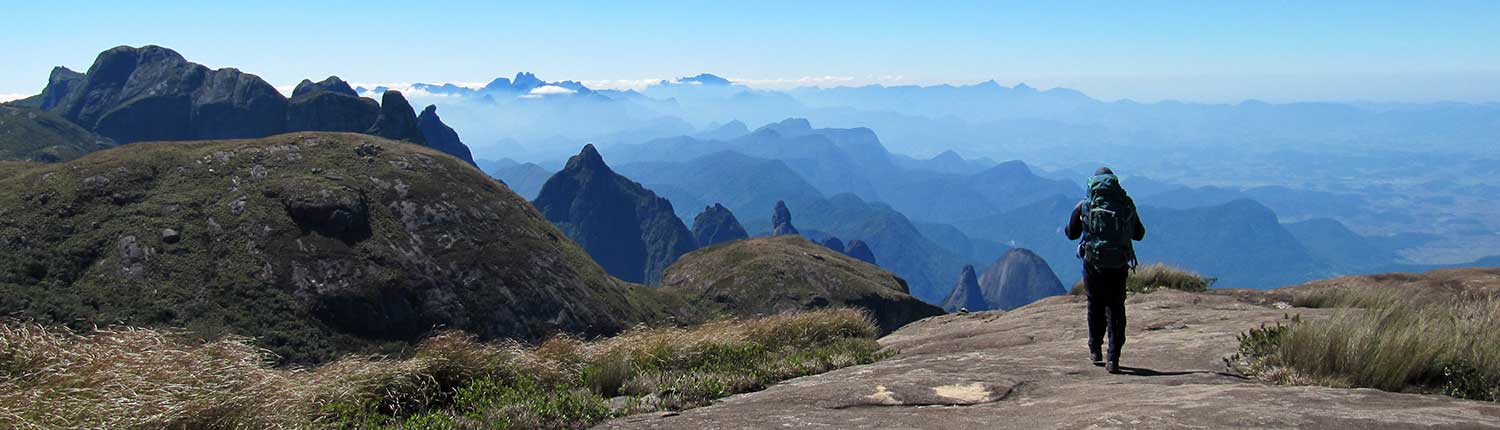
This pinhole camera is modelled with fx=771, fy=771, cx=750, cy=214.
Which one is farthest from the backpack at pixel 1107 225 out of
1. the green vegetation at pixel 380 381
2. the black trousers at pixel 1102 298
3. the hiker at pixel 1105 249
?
the green vegetation at pixel 380 381

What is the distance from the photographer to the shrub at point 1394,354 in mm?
7707

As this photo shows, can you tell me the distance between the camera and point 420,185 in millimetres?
106375

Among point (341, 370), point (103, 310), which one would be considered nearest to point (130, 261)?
point (103, 310)

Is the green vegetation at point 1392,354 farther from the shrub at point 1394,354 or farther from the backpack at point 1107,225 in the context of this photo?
the backpack at point 1107,225

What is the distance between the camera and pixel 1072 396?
8.77 meters

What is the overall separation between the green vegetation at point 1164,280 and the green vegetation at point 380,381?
39.1 ft

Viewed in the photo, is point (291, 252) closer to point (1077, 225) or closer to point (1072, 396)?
point (1077, 225)

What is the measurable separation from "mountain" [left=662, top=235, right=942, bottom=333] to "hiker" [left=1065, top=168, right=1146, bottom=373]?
93584 millimetres

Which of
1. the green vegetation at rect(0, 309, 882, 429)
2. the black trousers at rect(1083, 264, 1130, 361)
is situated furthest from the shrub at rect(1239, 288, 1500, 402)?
the green vegetation at rect(0, 309, 882, 429)

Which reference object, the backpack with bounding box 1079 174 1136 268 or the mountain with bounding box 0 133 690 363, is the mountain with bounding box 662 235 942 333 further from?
the backpack with bounding box 1079 174 1136 268

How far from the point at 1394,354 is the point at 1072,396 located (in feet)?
10.4

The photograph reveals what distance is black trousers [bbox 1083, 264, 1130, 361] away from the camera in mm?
11379

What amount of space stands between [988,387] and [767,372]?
336cm

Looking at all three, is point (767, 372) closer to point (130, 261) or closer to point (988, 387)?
point (988, 387)
